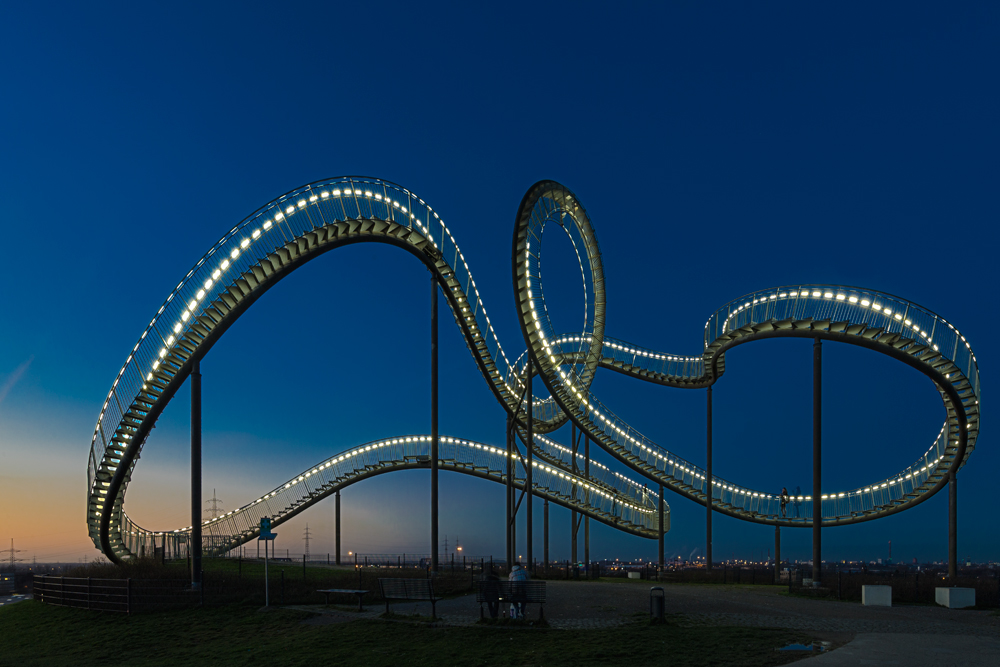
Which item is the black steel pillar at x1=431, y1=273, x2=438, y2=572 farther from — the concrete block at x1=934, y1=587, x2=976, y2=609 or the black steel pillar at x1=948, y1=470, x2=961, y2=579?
the black steel pillar at x1=948, y1=470, x2=961, y2=579

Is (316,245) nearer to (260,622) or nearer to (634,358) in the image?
(260,622)

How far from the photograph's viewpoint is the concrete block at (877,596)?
78.9 feet

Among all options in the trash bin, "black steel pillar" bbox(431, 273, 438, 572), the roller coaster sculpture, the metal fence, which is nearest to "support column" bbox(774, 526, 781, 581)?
the roller coaster sculpture

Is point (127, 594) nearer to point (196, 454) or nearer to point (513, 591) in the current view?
point (196, 454)

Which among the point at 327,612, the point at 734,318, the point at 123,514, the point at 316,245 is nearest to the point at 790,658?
the point at 327,612

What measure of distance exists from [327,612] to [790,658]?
12.3m

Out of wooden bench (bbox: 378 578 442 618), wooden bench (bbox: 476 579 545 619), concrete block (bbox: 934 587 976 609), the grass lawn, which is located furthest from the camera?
concrete block (bbox: 934 587 976 609)

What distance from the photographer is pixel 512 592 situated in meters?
18.2

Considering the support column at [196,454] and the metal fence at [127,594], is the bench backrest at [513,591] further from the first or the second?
the support column at [196,454]

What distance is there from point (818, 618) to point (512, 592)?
7.97m

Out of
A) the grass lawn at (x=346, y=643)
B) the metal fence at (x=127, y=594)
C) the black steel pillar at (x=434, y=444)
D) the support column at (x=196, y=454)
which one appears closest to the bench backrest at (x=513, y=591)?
the grass lawn at (x=346, y=643)

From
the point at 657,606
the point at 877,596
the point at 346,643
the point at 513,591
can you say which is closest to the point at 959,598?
the point at 877,596

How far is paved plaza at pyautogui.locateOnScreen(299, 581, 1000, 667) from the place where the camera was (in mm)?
14266

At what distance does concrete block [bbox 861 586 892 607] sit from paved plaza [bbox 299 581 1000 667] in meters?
0.37
